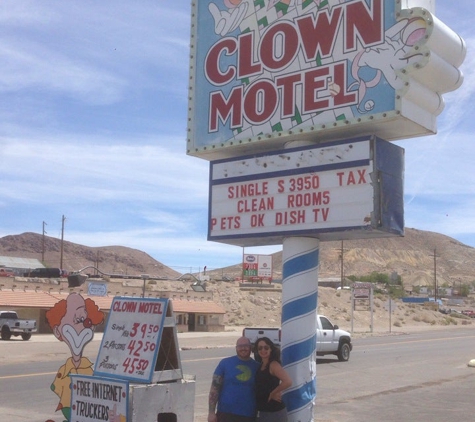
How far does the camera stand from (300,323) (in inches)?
309

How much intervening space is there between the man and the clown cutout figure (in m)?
2.19

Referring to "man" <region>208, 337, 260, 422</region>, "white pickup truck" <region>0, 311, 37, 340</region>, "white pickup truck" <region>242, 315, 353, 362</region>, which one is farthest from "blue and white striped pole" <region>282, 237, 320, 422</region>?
"white pickup truck" <region>0, 311, 37, 340</region>

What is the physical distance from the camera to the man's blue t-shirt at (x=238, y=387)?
674 cm

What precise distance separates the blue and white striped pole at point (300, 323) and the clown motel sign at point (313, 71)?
55.2 inches

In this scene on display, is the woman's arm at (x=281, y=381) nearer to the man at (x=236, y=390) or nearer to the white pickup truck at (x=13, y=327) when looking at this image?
the man at (x=236, y=390)

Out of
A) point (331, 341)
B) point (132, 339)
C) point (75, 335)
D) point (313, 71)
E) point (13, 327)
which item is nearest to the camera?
point (132, 339)

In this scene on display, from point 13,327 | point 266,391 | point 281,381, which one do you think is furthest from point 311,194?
point 13,327

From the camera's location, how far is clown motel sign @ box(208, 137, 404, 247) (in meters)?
7.42

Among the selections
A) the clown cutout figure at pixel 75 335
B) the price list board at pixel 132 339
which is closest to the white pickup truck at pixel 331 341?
the clown cutout figure at pixel 75 335

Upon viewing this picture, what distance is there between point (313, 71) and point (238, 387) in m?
3.82

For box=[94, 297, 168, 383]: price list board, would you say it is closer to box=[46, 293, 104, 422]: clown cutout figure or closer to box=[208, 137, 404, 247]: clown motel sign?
box=[46, 293, 104, 422]: clown cutout figure

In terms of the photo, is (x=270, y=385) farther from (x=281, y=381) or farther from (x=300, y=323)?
(x=300, y=323)

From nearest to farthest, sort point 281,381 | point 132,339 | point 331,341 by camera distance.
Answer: point 281,381 < point 132,339 < point 331,341

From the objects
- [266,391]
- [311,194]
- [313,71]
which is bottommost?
[266,391]
